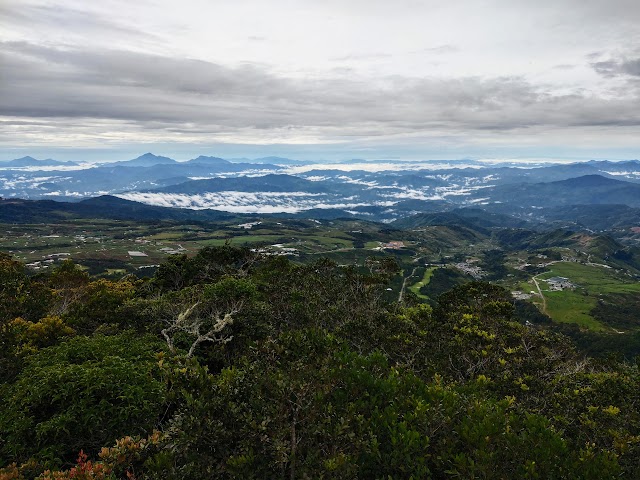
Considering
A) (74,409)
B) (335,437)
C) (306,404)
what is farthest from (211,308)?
(335,437)

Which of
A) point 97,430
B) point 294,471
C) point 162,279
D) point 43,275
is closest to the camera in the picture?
point 294,471

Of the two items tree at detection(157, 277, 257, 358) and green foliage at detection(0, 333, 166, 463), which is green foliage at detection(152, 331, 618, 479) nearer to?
green foliage at detection(0, 333, 166, 463)

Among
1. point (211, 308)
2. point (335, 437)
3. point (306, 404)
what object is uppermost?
point (306, 404)

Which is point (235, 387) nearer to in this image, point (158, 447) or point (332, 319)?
point (158, 447)

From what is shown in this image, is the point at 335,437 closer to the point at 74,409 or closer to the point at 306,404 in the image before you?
the point at 306,404

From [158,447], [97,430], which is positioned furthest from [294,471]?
[97,430]

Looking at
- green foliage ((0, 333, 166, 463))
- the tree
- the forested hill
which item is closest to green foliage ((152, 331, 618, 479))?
the forested hill

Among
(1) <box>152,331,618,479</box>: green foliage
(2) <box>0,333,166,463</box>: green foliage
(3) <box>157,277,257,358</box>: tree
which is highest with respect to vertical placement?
(1) <box>152,331,618,479</box>: green foliage

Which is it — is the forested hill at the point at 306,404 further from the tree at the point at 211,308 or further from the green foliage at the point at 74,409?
the tree at the point at 211,308
